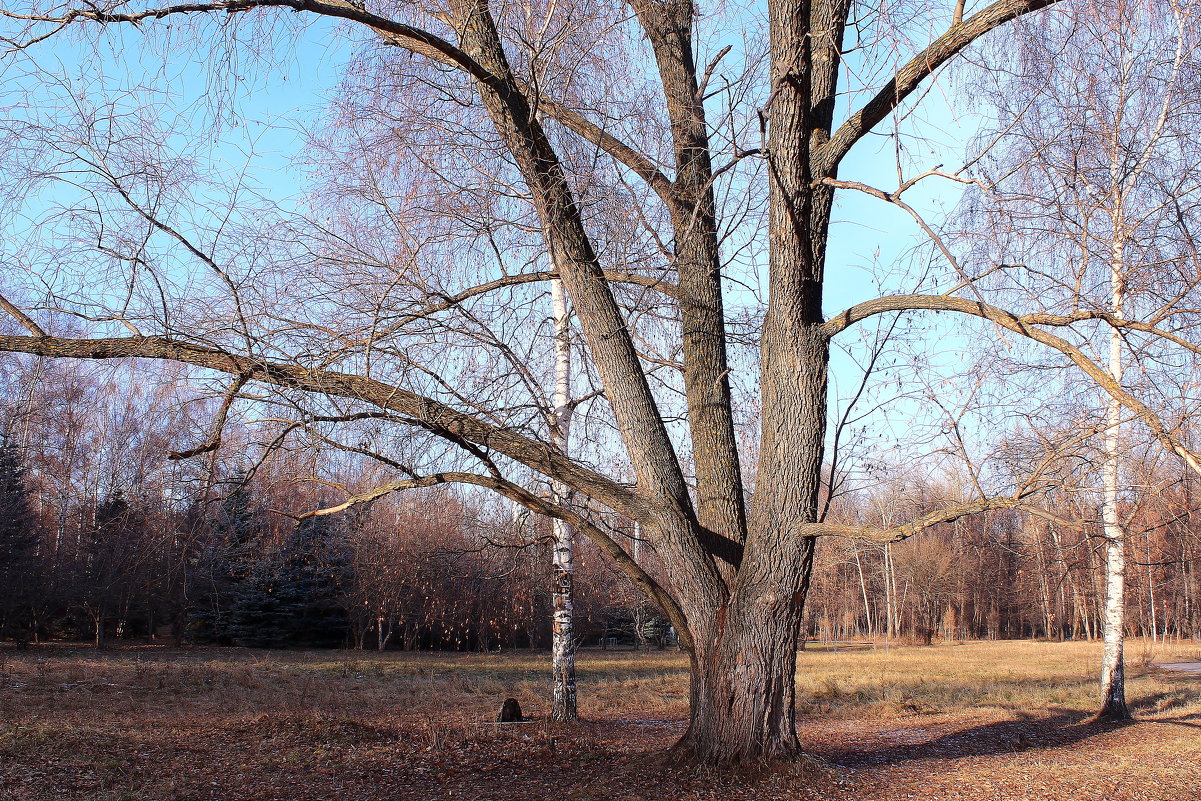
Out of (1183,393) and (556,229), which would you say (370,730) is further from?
(1183,393)

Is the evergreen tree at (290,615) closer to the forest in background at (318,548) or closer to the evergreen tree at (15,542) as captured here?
the forest in background at (318,548)

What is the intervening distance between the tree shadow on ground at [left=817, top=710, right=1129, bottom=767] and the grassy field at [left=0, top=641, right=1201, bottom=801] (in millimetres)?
42

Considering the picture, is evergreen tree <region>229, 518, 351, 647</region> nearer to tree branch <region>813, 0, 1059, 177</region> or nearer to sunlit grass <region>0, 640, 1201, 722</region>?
sunlit grass <region>0, 640, 1201, 722</region>

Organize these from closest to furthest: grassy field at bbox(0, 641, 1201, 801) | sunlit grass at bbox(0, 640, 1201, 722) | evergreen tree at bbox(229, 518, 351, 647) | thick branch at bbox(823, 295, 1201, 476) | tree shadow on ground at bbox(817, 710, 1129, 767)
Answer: thick branch at bbox(823, 295, 1201, 476)
grassy field at bbox(0, 641, 1201, 801)
tree shadow on ground at bbox(817, 710, 1129, 767)
sunlit grass at bbox(0, 640, 1201, 722)
evergreen tree at bbox(229, 518, 351, 647)

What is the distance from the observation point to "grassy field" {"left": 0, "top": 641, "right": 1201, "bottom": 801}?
5242 millimetres

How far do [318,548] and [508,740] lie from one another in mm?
2988

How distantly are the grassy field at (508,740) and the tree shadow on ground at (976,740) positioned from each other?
0.14 ft

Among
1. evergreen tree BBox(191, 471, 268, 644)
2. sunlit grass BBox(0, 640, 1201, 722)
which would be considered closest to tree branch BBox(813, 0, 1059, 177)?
evergreen tree BBox(191, 471, 268, 644)

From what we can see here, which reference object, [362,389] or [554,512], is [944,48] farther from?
[362,389]

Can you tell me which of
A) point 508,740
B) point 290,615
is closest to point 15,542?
point 290,615

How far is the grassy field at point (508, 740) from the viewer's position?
17.2 feet

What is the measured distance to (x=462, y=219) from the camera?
17.2 feet

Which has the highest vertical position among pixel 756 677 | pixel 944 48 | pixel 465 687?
pixel 944 48

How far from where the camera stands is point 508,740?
7.76m
